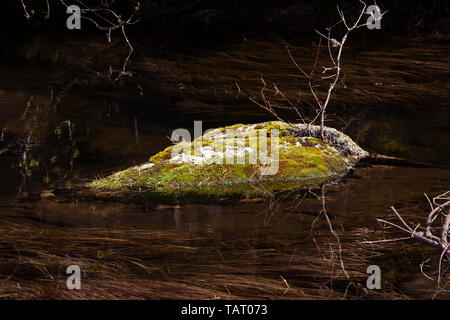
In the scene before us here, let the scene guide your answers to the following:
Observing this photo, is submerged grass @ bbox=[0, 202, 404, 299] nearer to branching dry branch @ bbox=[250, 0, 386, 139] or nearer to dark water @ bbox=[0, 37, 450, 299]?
dark water @ bbox=[0, 37, 450, 299]

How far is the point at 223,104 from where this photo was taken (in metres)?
9.94

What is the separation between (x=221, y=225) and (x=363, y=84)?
6443 millimetres

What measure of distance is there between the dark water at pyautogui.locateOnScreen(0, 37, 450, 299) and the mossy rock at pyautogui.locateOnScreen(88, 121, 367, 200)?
300 millimetres

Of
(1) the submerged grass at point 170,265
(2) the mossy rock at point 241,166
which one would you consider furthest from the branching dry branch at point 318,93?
(1) the submerged grass at point 170,265

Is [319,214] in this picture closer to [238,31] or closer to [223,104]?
[223,104]

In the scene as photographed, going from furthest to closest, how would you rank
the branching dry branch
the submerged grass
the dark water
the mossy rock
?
the branching dry branch, the mossy rock, the dark water, the submerged grass

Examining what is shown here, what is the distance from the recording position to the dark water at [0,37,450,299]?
12.3 feet

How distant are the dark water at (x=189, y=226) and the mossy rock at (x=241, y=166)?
0.30 m

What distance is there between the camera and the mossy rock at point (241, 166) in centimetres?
598

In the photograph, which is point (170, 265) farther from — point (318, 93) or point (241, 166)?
point (318, 93)

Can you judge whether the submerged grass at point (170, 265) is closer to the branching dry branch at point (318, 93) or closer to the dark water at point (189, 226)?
the dark water at point (189, 226)

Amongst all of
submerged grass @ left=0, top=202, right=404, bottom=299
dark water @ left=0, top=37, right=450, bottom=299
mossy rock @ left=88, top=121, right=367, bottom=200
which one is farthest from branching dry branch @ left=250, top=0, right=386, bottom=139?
submerged grass @ left=0, top=202, right=404, bottom=299

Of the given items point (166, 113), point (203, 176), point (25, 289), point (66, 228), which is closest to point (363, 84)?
point (166, 113)

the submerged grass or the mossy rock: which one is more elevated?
the mossy rock
